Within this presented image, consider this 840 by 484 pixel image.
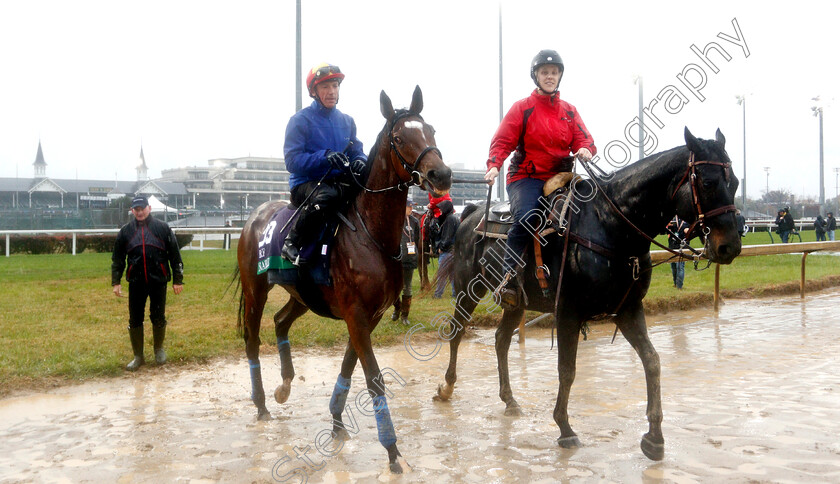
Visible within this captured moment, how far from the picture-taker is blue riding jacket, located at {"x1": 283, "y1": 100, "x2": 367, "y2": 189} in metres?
5.45

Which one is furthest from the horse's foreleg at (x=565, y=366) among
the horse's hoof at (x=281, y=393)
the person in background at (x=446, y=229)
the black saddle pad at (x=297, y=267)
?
the person in background at (x=446, y=229)

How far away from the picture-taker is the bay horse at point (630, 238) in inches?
183

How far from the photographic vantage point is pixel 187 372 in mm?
7996

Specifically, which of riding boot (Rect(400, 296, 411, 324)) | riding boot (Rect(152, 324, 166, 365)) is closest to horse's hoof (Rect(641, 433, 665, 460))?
riding boot (Rect(400, 296, 411, 324))

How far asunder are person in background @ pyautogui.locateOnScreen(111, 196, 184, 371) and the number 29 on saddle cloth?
2.73m

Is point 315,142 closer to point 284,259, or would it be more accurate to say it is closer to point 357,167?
point 357,167

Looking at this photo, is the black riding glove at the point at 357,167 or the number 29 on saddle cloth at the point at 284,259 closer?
the number 29 on saddle cloth at the point at 284,259

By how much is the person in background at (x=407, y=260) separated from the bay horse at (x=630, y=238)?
3.51ft

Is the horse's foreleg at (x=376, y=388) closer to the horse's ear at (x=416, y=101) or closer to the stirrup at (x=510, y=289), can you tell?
the stirrup at (x=510, y=289)

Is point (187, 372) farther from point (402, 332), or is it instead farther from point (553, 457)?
point (553, 457)

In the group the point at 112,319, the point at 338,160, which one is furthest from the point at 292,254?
the point at 112,319

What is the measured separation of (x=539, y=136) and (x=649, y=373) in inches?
84.7

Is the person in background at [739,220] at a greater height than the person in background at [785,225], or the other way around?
the person in background at [739,220]

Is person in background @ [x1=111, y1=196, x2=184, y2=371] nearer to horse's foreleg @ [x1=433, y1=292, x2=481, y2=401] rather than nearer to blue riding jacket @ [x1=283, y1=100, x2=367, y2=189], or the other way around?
blue riding jacket @ [x1=283, y1=100, x2=367, y2=189]
